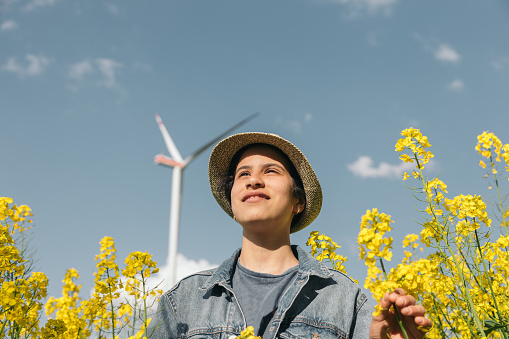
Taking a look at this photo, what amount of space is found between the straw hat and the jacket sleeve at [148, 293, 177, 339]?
46.1 inches

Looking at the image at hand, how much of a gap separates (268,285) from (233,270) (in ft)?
1.21

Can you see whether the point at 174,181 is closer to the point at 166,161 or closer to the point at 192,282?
the point at 166,161

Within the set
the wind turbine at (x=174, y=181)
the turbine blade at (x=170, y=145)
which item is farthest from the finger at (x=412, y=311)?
the turbine blade at (x=170, y=145)

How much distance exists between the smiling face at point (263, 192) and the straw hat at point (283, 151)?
0.36 ft

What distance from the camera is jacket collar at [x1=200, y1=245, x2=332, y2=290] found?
3158mm

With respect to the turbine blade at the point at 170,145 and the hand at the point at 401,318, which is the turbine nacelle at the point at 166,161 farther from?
the hand at the point at 401,318

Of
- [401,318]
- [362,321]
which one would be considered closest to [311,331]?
[362,321]

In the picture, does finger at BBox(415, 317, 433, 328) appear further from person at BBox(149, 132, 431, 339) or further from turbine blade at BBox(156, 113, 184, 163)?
turbine blade at BBox(156, 113, 184, 163)

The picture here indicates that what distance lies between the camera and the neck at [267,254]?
326 centimetres

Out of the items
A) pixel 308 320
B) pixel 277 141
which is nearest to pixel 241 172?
pixel 277 141

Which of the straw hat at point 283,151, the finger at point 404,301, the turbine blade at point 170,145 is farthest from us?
the turbine blade at point 170,145

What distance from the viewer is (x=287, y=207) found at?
3316 millimetres

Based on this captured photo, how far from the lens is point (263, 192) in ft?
10.6

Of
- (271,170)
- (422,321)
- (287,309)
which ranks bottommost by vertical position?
(422,321)
